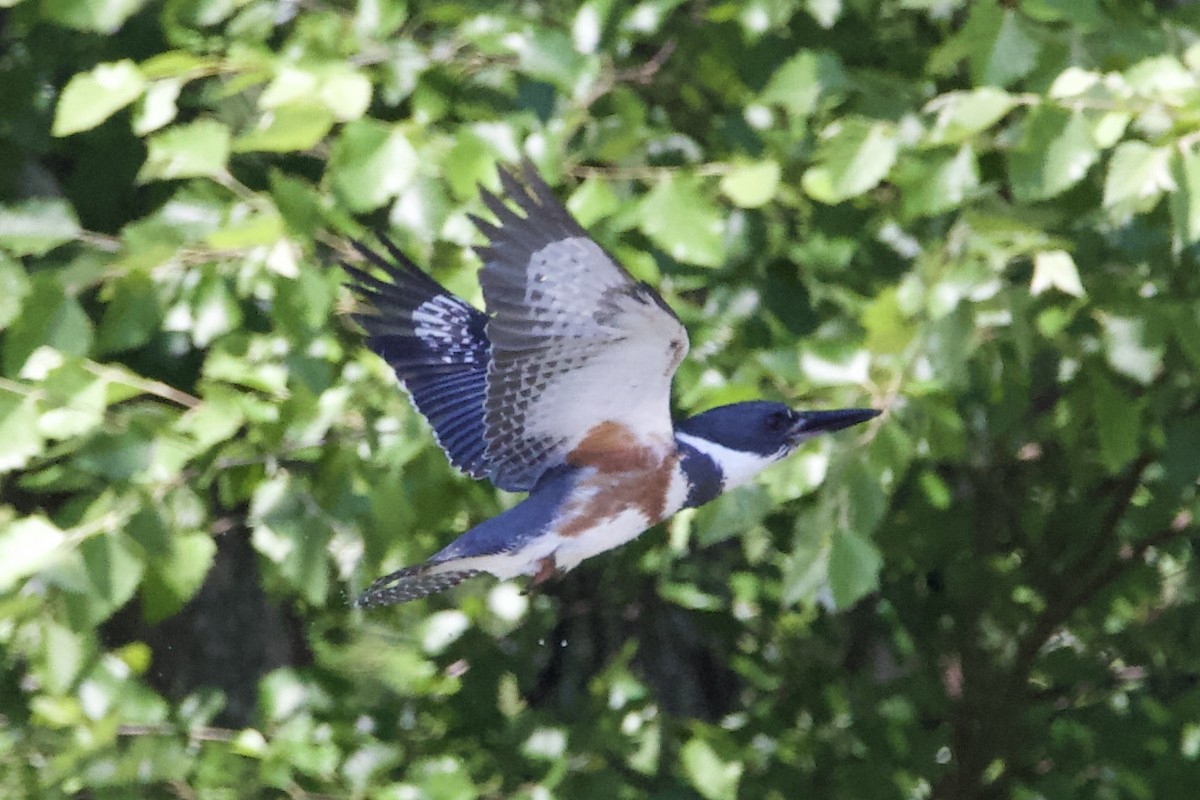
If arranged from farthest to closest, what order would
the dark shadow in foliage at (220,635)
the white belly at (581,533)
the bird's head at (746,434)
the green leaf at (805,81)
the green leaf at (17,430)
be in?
the dark shadow in foliage at (220,635) → the green leaf at (805,81) → the green leaf at (17,430) → the bird's head at (746,434) → the white belly at (581,533)

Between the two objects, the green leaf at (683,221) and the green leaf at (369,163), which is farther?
the green leaf at (683,221)

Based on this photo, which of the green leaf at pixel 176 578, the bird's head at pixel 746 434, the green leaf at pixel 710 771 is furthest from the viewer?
the green leaf at pixel 710 771

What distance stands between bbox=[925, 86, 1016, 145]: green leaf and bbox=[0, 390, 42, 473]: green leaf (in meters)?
1.16

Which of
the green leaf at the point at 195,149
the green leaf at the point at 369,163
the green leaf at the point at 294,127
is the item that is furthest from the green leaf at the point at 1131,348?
the green leaf at the point at 195,149

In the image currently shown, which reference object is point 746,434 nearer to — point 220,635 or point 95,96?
point 95,96

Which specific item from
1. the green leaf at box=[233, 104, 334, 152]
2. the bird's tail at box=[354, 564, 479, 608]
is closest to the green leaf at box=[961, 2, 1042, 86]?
the green leaf at box=[233, 104, 334, 152]

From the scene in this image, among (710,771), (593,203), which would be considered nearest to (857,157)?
(593,203)

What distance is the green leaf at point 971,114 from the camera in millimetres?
2133

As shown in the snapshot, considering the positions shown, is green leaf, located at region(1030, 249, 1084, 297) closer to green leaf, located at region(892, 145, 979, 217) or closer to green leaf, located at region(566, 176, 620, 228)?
green leaf, located at region(892, 145, 979, 217)

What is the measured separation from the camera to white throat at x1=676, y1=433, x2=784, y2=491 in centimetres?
194

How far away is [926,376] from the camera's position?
2295 millimetres

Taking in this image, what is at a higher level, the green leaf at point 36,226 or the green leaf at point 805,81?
the green leaf at point 36,226

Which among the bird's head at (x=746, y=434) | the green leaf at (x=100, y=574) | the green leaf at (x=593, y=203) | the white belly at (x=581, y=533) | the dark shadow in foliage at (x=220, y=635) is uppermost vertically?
the green leaf at (x=593, y=203)

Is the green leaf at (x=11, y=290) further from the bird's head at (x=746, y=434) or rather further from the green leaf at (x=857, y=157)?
the green leaf at (x=857, y=157)
